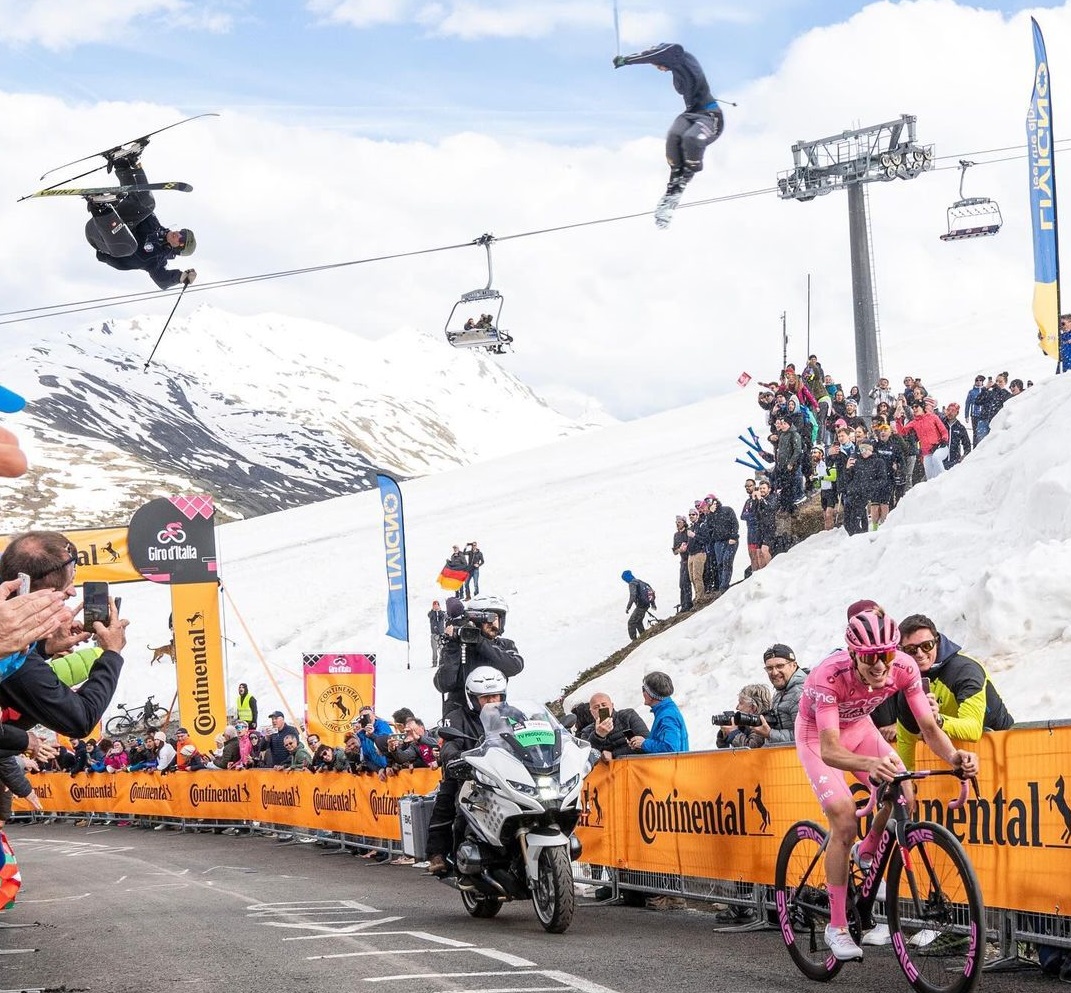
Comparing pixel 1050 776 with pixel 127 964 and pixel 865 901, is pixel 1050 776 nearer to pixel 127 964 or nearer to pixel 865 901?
pixel 865 901

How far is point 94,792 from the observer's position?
30.5 metres

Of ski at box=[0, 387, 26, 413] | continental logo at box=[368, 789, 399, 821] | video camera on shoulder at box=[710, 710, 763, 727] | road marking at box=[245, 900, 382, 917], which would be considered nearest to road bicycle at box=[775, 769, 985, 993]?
video camera on shoulder at box=[710, 710, 763, 727]

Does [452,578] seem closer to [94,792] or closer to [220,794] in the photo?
[94,792]

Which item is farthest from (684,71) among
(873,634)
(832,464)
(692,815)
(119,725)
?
(119,725)

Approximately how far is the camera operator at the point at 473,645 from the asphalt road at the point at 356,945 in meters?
1.75

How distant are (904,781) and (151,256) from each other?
6.73 m

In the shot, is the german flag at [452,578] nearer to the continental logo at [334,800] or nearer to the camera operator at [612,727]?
the continental logo at [334,800]

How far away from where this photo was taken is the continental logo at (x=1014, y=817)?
7.09 meters

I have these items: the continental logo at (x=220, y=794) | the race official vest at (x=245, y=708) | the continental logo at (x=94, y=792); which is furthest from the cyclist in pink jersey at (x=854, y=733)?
the continental logo at (x=94, y=792)

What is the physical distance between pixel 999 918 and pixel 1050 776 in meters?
0.92

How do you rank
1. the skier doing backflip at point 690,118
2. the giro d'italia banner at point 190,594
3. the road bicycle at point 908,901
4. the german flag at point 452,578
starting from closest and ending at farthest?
the road bicycle at point 908,901
the skier doing backflip at point 690,118
the giro d'italia banner at point 190,594
the german flag at point 452,578

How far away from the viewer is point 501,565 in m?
43.9

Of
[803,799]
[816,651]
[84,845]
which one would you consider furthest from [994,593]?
[84,845]

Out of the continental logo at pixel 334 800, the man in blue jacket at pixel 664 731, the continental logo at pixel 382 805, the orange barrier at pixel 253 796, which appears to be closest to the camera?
the man in blue jacket at pixel 664 731
